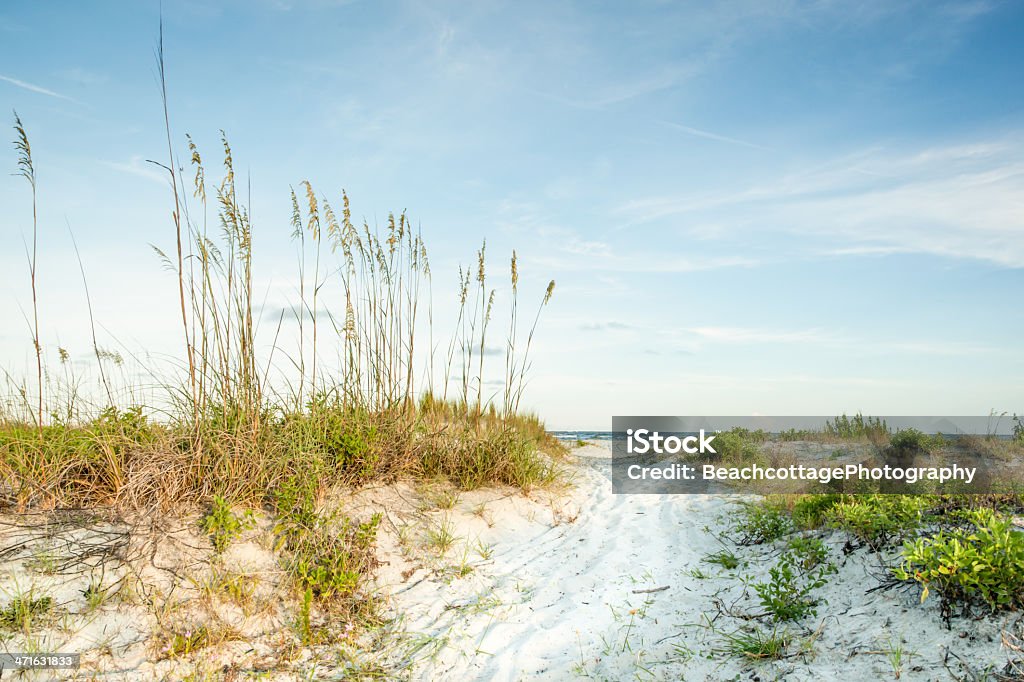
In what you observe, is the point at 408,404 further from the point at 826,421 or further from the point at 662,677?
the point at 826,421

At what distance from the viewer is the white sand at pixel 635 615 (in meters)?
3.33

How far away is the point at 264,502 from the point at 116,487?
1.07 meters

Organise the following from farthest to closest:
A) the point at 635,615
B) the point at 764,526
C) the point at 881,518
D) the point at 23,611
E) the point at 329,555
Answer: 1. the point at 764,526
2. the point at 329,555
3. the point at 635,615
4. the point at 881,518
5. the point at 23,611

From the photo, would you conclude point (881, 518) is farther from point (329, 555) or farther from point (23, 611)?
point (23, 611)

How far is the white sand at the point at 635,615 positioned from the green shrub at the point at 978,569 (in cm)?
13

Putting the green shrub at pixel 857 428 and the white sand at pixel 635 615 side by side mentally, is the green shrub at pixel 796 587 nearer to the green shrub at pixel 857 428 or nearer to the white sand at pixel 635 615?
the white sand at pixel 635 615

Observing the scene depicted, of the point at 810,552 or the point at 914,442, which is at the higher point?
the point at 914,442

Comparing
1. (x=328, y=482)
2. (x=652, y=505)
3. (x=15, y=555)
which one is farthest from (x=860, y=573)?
(x=15, y=555)

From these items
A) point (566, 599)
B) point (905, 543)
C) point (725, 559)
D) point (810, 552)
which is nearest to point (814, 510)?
point (810, 552)

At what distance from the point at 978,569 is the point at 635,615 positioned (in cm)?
207

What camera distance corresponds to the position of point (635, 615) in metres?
4.39

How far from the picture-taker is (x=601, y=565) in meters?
5.27

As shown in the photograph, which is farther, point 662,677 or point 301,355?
point 301,355

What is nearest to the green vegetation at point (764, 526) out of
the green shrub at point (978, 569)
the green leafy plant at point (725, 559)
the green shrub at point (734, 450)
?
the green leafy plant at point (725, 559)
